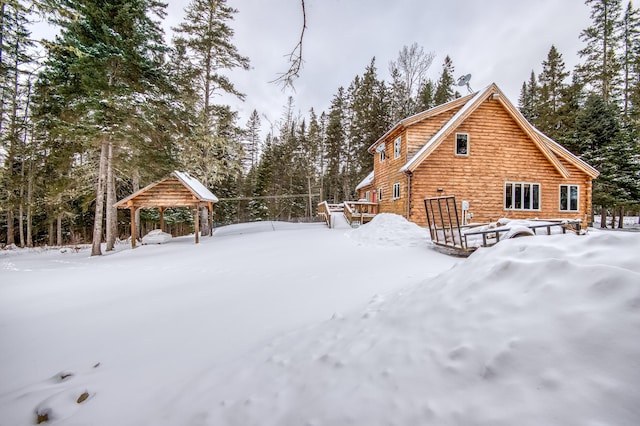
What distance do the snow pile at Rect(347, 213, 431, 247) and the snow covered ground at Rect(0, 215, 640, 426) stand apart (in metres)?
5.12

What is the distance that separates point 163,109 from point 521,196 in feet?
62.4

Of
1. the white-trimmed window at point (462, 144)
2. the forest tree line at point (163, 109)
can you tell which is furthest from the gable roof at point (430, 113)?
the forest tree line at point (163, 109)

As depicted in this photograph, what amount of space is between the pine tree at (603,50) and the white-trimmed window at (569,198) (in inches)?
652

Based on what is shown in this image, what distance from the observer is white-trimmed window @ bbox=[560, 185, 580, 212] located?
13.9 meters

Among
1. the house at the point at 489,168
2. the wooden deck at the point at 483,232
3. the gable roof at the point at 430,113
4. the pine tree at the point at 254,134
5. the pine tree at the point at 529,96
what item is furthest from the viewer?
the pine tree at the point at 254,134

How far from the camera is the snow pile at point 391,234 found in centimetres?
1008

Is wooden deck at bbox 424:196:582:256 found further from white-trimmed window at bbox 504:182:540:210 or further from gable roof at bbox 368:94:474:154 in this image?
gable roof at bbox 368:94:474:154

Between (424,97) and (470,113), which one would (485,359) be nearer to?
(470,113)

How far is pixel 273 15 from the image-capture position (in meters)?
3.93

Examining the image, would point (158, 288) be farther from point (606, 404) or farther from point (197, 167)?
point (197, 167)

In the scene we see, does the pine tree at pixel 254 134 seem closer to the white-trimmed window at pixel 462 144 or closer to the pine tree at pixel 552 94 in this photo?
the white-trimmed window at pixel 462 144

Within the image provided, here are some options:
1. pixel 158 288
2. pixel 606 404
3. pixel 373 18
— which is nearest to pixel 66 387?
pixel 158 288

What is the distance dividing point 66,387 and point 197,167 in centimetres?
1576

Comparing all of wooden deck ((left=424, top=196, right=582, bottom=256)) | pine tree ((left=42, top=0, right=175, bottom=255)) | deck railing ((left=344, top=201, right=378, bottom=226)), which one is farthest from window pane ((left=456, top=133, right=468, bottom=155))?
pine tree ((left=42, top=0, right=175, bottom=255))
